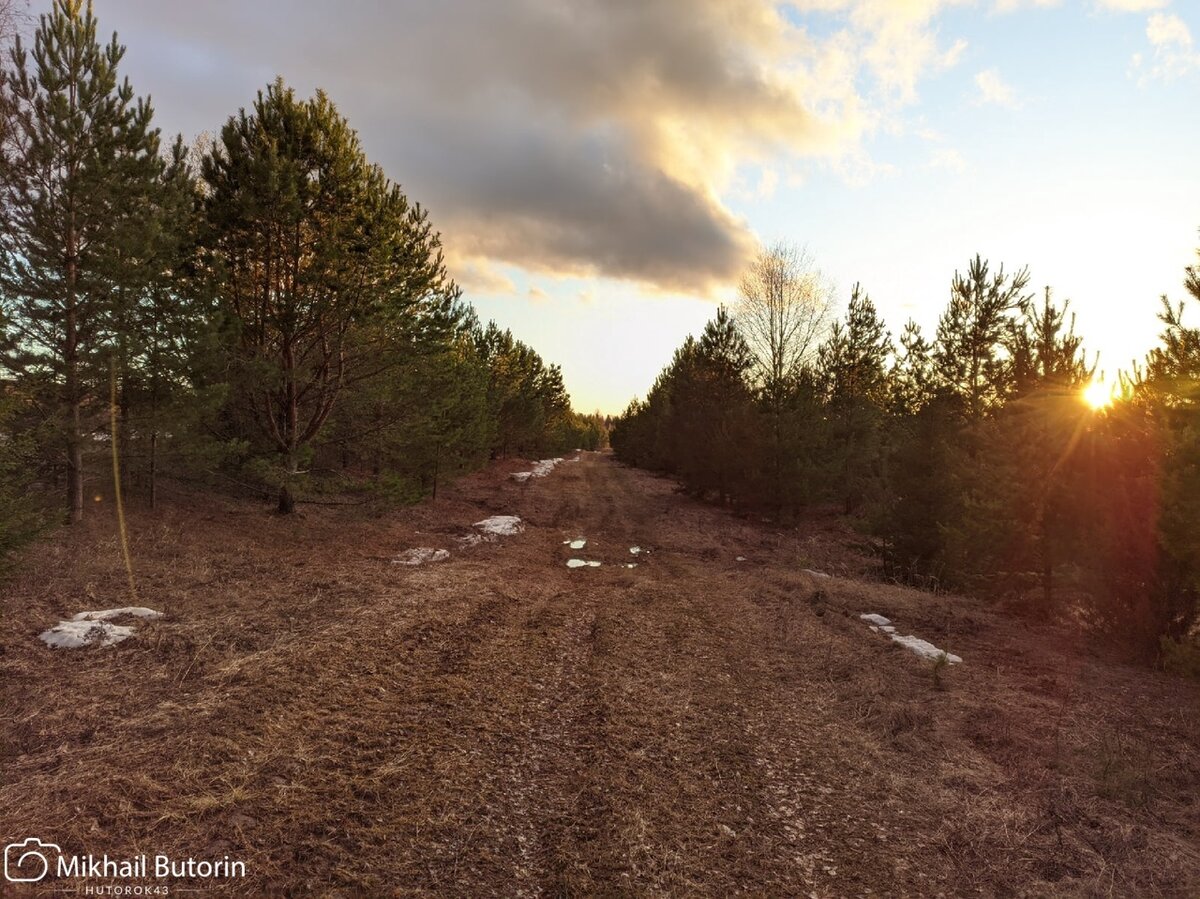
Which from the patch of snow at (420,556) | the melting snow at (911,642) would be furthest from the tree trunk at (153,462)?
the melting snow at (911,642)

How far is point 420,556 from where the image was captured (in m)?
13.3

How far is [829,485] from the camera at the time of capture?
22.0m

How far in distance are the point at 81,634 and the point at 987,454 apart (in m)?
17.1

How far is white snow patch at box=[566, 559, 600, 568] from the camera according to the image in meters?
13.5

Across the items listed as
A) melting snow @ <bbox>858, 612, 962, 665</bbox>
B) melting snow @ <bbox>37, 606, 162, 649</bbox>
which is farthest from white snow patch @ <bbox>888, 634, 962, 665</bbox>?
melting snow @ <bbox>37, 606, 162, 649</bbox>

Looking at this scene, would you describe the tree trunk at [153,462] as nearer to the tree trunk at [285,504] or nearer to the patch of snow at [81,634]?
the tree trunk at [285,504]

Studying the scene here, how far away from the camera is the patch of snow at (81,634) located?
6.45 m

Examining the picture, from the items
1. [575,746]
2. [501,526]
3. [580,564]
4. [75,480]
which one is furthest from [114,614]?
[501,526]

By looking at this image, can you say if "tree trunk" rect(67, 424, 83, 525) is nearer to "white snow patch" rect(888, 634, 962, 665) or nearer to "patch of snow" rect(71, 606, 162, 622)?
"patch of snow" rect(71, 606, 162, 622)

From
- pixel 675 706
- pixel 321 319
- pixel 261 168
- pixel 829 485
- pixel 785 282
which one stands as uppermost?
pixel 785 282

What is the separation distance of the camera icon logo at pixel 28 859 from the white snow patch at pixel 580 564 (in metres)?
10.5

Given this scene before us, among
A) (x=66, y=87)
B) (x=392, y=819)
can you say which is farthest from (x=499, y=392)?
(x=392, y=819)

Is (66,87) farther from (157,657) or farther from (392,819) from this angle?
(392,819)

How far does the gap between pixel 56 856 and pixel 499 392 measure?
30473 millimetres
